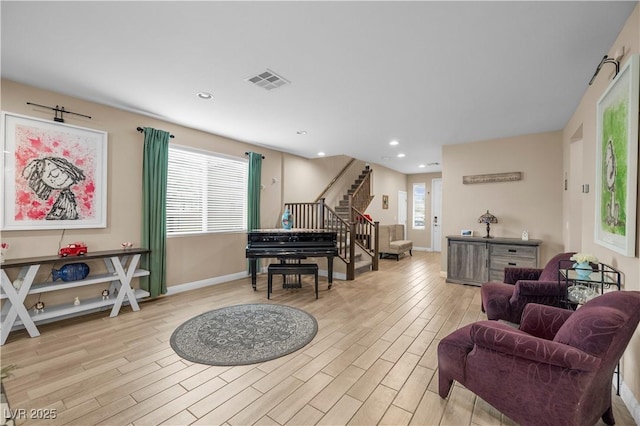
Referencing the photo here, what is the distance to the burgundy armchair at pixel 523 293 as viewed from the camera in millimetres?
2859

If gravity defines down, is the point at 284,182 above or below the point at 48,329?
above

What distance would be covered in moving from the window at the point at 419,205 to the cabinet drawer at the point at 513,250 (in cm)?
506

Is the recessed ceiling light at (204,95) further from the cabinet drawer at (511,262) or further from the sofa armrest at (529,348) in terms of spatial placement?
the cabinet drawer at (511,262)

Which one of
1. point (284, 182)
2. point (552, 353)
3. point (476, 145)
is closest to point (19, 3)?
point (552, 353)

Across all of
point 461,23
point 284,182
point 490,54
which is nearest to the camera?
point 461,23

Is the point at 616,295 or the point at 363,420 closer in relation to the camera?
the point at 616,295

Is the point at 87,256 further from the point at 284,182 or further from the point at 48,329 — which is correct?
the point at 284,182

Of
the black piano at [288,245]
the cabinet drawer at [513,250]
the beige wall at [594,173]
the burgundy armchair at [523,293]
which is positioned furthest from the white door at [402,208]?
the burgundy armchair at [523,293]

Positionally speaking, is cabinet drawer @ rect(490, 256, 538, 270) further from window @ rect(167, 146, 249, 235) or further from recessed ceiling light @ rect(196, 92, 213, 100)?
recessed ceiling light @ rect(196, 92, 213, 100)

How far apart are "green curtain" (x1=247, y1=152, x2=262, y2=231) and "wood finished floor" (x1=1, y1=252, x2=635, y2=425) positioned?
228 centimetres

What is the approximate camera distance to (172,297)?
443 centimetres

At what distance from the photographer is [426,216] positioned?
9.91 meters

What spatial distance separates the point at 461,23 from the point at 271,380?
3.23 meters

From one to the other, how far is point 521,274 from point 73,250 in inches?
222
